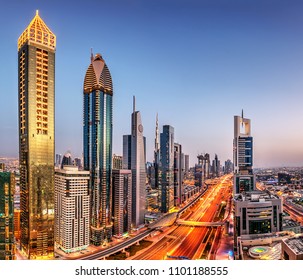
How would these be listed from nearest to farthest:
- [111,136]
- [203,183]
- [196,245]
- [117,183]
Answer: [196,245], [117,183], [111,136], [203,183]

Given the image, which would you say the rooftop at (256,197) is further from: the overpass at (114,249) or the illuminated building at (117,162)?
the illuminated building at (117,162)

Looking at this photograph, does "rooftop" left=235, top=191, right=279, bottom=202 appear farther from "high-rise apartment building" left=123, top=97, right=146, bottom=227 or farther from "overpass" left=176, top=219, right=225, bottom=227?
"high-rise apartment building" left=123, top=97, right=146, bottom=227

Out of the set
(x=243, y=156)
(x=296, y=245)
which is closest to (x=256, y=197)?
(x=243, y=156)

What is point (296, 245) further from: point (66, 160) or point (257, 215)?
point (66, 160)

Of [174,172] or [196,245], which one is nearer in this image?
[196,245]
